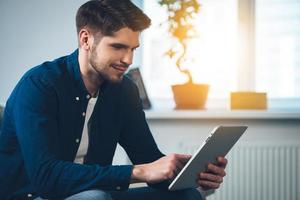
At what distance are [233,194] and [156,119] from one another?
1.84ft

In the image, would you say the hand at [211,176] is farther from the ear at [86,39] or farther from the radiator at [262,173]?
the radiator at [262,173]

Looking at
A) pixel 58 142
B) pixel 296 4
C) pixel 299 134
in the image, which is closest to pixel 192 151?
pixel 299 134

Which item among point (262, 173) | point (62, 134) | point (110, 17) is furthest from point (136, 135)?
point (262, 173)

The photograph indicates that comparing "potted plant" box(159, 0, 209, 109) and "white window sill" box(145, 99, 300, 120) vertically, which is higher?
"potted plant" box(159, 0, 209, 109)

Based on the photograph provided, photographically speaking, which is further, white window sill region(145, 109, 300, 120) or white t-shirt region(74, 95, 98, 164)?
white window sill region(145, 109, 300, 120)

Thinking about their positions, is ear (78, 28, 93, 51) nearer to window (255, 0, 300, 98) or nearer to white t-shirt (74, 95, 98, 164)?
white t-shirt (74, 95, 98, 164)

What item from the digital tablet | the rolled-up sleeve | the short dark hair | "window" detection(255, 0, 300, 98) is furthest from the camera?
"window" detection(255, 0, 300, 98)

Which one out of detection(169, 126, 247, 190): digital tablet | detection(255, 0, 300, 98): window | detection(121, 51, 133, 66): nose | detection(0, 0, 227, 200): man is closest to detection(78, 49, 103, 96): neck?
detection(0, 0, 227, 200): man

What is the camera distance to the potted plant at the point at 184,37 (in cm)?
233

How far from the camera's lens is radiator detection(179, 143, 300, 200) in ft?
7.85

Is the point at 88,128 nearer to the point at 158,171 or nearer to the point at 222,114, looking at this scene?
the point at 158,171

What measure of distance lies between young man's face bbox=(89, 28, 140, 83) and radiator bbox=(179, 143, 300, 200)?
1.03m

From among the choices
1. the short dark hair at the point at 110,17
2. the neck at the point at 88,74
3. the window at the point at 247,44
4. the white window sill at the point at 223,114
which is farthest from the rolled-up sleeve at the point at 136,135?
the window at the point at 247,44

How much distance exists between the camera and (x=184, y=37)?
7.67 ft
